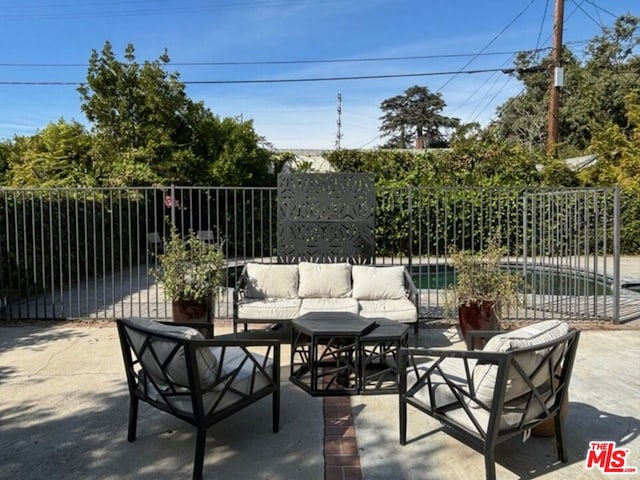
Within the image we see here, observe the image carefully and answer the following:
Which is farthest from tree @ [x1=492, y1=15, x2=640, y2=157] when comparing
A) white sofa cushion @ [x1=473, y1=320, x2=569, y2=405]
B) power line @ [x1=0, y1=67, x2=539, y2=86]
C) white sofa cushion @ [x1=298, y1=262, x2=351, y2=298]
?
white sofa cushion @ [x1=473, y1=320, x2=569, y2=405]

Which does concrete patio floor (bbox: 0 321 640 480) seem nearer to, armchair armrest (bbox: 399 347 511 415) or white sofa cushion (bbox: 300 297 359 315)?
armchair armrest (bbox: 399 347 511 415)

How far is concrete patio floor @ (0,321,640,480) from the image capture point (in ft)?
8.16

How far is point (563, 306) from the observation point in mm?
6645

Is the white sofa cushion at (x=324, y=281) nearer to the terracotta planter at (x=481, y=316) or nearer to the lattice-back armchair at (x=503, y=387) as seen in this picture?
the terracotta planter at (x=481, y=316)

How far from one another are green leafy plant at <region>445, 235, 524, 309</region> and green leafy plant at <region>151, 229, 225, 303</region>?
2.53 meters

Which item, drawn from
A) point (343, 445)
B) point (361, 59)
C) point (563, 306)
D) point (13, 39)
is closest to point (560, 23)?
point (361, 59)

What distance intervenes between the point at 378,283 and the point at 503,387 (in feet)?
9.98

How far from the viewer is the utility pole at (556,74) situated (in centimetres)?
1333

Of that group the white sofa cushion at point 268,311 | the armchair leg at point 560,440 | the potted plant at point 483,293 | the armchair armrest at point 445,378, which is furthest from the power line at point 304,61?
the armchair leg at point 560,440

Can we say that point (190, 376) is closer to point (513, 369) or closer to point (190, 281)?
point (513, 369)

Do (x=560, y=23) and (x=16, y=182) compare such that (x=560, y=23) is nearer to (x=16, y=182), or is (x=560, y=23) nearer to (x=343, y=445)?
(x=343, y=445)

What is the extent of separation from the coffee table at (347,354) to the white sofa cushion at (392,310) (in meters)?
0.44

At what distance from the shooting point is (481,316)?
4473 millimetres

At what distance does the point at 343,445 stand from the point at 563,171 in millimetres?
12864
